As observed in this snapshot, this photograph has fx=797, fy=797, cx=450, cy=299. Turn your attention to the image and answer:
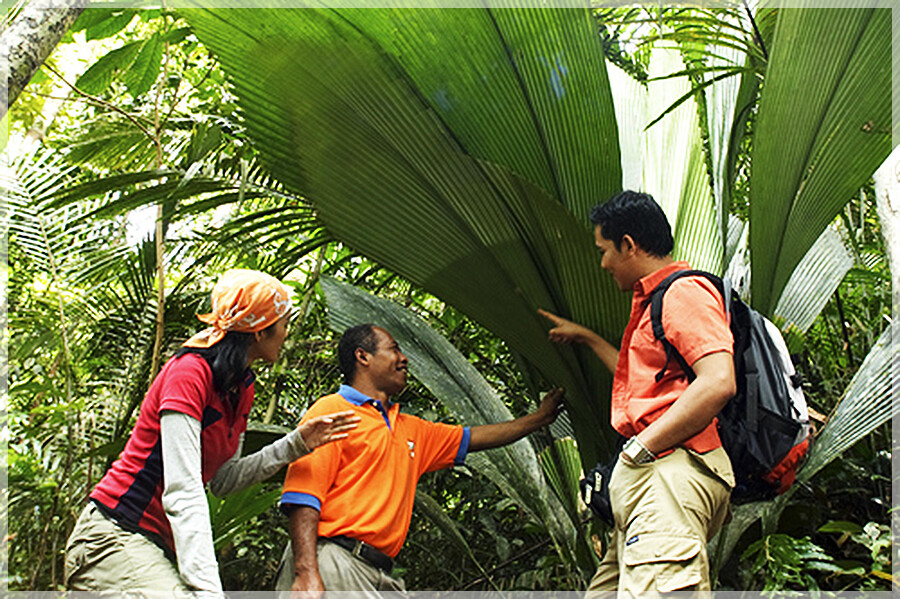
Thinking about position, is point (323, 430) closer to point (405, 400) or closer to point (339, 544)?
point (339, 544)

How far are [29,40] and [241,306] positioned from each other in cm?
80

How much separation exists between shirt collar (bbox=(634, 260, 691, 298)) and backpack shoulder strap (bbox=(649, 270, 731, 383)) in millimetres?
24

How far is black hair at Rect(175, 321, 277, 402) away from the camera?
2.02 metres

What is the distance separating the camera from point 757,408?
180 centimetres

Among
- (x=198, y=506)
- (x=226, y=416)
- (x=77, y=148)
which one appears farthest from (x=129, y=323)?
(x=198, y=506)

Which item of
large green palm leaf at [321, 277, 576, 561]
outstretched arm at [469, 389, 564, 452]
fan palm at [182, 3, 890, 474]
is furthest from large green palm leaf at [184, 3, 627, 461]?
large green palm leaf at [321, 277, 576, 561]

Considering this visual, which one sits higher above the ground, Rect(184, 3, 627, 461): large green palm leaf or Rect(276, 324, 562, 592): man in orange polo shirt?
Rect(184, 3, 627, 461): large green palm leaf

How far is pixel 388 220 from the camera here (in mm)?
2439

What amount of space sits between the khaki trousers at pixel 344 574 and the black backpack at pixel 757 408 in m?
1.05

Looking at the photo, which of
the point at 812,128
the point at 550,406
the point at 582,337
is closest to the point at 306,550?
the point at 550,406

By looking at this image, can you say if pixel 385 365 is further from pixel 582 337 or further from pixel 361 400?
pixel 582 337

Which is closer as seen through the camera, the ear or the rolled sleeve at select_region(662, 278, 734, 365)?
the rolled sleeve at select_region(662, 278, 734, 365)

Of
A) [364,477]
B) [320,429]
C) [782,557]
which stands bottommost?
[782,557]

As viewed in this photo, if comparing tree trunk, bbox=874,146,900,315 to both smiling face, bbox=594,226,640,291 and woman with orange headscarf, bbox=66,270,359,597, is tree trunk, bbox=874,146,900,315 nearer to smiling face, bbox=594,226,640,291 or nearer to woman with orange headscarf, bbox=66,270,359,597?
smiling face, bbox=594,226,640,291
